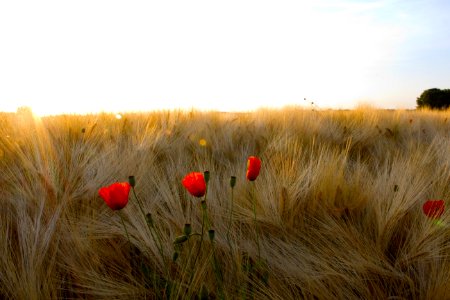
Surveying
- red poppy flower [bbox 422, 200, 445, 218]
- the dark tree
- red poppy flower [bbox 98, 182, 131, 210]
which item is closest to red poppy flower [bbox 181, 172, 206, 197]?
red poppy flower [bbox 98, 182, 131, 210]

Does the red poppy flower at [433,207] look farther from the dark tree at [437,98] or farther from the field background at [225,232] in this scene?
the dark tree at [437,98]

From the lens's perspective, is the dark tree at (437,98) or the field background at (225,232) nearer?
the field background at (225,232)

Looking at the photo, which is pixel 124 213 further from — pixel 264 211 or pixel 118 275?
pixel 264 211

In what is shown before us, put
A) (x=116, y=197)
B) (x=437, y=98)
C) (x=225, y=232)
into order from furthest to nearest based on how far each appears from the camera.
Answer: (x=437, y=98), (x=225, y=232), (x=116, y=197)

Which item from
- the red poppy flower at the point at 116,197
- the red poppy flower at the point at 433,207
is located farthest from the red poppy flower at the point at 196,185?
the red poppy flower at the point at 433,207

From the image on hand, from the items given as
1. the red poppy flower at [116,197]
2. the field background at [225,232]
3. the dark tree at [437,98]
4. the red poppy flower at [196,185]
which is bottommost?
the field background at [225,232]

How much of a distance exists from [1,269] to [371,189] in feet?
3.45

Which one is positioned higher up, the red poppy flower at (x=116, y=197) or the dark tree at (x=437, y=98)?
the dark tree at (x=437, y=98)

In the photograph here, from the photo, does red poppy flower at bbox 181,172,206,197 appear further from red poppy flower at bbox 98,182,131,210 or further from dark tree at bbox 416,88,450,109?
dark tree at bbox 416,88,450,109

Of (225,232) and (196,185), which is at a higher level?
(196,185)

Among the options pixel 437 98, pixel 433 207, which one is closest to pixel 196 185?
pixel 433 207

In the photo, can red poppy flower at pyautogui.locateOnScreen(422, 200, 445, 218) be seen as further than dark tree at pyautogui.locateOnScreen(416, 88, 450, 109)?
No

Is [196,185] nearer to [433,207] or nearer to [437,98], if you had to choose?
[433,207]

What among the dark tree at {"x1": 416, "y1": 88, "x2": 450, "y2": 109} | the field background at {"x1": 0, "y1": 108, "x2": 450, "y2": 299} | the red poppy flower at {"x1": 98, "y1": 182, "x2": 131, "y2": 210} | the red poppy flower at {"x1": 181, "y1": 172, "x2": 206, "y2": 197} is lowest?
the field background at {"x1": 0, "y1": 108, "x2": 450, "y2": 299}
